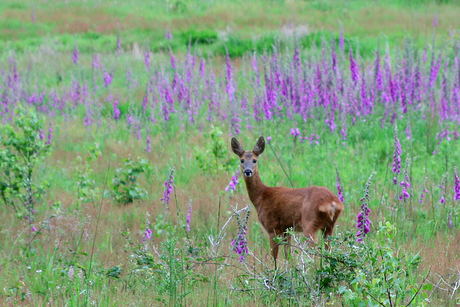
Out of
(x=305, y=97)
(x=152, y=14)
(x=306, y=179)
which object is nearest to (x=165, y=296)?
(x=306, y=179)

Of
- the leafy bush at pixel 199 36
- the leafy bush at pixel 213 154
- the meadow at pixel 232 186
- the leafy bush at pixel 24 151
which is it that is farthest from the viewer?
the leafy bush at pixel 199 36

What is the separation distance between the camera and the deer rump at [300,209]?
14.6 feet

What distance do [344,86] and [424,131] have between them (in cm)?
160

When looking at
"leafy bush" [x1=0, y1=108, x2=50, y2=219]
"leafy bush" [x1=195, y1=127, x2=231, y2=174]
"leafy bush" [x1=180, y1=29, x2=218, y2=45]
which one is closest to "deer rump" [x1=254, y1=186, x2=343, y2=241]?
"leafy bush" [x1=195, y1=127, x2=231, y2=174]

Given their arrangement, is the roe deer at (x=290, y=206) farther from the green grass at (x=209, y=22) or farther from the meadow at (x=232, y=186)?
the green grass at (x=209, y=22)

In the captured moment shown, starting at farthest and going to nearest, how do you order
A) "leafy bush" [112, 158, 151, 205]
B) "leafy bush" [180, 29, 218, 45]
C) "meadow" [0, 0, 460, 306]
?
"leafy bush" [180, 29, 218, 45] < "leafy bush" [112, 158, 151, 205] < "meadow" [0, 0, 460, 306]

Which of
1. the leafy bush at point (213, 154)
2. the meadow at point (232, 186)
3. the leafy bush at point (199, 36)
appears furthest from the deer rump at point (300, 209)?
the leafy bush at point (199, 36)

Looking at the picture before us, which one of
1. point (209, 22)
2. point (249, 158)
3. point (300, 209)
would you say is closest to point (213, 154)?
point (249, 158)

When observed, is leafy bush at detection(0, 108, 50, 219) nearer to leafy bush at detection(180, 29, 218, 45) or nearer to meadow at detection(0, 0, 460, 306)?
meadow at detection(0, 0, 460, 306)

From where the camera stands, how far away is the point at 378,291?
293cm

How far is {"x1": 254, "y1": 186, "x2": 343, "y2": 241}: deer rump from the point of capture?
4.46m

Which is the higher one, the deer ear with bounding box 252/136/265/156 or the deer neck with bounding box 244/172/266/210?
the deer ear with bounding box 252/136/265/156

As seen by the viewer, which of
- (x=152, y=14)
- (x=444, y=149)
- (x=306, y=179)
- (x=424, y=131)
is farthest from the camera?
(x=152, y=14)

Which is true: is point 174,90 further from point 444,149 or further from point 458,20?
point 458,20
